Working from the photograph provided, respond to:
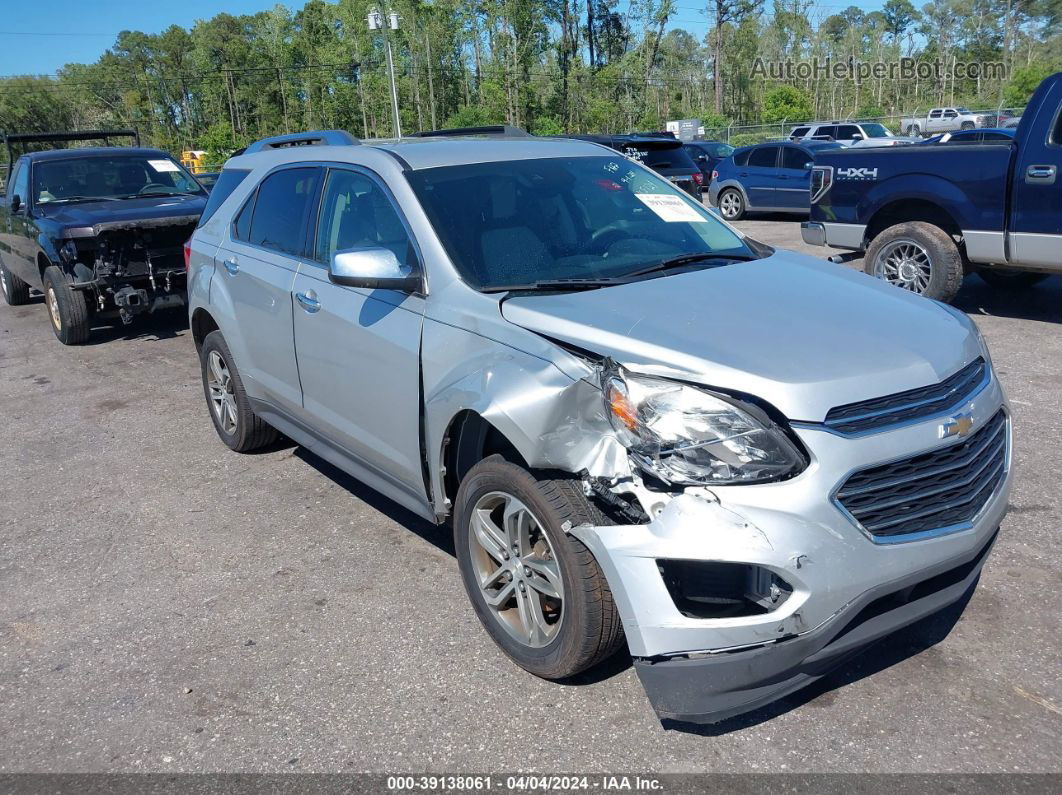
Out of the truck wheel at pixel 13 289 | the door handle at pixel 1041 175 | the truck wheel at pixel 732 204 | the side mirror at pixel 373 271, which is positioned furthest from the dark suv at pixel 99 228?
the truck wheel at pixel 732 204

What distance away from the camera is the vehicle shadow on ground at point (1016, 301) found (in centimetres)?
839

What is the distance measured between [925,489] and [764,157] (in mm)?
15960

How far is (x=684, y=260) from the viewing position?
3.85 metres

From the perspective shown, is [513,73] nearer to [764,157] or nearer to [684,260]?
[764,157]

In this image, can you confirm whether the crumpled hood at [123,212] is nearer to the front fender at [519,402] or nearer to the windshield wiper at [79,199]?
the windshield wiper at [79,199]

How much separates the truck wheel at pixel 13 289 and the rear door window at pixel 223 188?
7987mm

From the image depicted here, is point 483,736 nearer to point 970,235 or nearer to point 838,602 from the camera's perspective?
point 838,602

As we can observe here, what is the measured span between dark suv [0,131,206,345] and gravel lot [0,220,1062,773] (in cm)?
392

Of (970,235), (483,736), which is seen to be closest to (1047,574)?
(483,736)

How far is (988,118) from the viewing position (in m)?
39.7

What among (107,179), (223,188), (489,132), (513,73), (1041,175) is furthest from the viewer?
(513,73)

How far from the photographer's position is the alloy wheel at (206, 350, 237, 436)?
222 inches

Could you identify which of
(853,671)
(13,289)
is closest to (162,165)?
(13,289)

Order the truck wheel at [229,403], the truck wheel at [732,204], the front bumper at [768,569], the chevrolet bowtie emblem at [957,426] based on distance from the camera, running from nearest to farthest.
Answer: the front bumper at [768,569] < the chevrolet bowtie emblem at [957,426] < the truck wheel at [229,403] < the truck wheel at [732,204]
